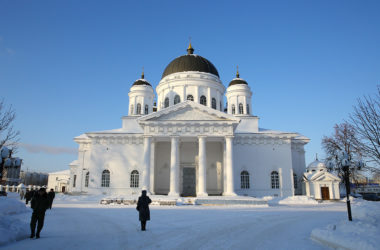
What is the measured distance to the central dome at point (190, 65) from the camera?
36625 mm

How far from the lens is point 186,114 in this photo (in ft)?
91.8

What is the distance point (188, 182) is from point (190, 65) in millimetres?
15192

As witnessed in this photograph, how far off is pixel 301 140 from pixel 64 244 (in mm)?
32534

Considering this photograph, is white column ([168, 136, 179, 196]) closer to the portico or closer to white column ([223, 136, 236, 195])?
the portico

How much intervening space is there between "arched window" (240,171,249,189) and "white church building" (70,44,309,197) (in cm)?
11

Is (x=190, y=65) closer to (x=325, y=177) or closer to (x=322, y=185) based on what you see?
(x=325, y=177)

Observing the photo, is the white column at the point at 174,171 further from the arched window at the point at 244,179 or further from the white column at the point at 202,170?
the arched window at the point at 244,179

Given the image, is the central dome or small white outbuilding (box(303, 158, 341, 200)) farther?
the central dome

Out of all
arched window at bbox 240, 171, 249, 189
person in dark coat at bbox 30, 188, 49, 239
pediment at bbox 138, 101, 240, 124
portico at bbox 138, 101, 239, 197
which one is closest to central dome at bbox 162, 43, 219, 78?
pediment at bbox 138, 101, 240, 124

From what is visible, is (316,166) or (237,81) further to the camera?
(237,81)

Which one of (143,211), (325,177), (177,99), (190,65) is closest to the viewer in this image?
(143,211)

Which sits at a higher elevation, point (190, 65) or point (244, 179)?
point (190, 65)

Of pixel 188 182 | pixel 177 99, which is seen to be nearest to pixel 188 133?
pixel 188 182

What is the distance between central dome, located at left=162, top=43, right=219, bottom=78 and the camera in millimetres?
36625
